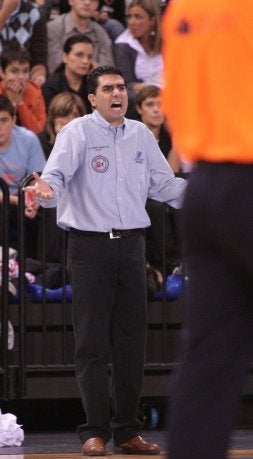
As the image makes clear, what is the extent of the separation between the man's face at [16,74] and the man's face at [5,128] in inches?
39.6

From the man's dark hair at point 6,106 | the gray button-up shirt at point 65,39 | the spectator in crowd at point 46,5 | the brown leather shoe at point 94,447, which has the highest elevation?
the spectator in crowd at point 46,5

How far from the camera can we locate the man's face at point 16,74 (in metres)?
10.7

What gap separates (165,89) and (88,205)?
3642 millimetres

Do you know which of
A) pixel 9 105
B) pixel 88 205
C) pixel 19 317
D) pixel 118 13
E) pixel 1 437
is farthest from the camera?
pixel 118 13

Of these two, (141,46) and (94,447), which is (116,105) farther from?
(141,46)

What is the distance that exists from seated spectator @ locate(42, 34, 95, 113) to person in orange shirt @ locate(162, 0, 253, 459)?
7.51 meters

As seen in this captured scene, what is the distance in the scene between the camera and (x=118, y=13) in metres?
13.4

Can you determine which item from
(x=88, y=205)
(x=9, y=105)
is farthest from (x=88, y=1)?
(x=88, y=205)

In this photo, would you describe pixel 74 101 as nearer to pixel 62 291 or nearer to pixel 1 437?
pixel 62 291

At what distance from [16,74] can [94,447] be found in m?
4.36

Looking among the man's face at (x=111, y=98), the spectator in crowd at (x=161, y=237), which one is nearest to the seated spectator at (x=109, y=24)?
the spectator in crowd at (x=161, y=237)

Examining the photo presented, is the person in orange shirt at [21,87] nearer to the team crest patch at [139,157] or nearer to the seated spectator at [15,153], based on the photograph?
the seated spectator at [15,153]

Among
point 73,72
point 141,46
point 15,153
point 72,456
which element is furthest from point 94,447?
point 141,46

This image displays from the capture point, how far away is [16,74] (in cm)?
1070
